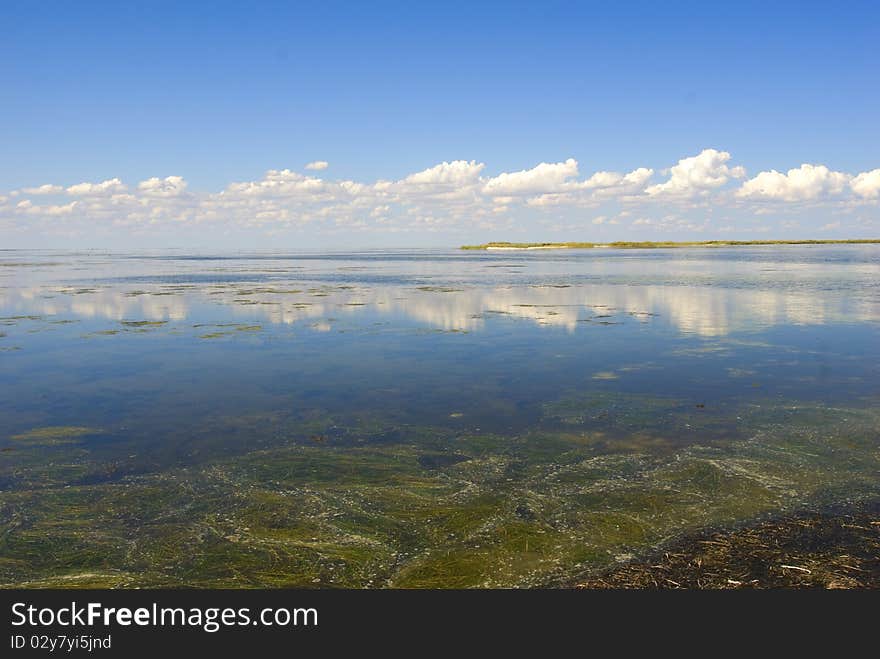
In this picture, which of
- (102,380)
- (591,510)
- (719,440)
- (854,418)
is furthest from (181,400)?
(854,418)

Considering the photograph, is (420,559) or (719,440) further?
(719,440)

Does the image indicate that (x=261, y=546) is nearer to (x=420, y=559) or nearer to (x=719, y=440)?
(x=420, y=559)

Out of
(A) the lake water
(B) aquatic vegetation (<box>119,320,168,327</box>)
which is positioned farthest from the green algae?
(B) aquatic vegetation (<box>119,320,168,327</box>)

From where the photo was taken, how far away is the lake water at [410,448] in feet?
34.6

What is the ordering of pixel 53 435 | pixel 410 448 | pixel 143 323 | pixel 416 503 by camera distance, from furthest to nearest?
pixel 143 323, pixel 53 435, pixel 410 448, pixel 416 503

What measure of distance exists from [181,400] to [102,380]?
5.75m

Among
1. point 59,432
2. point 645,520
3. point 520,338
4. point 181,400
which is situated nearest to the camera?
point 645,520

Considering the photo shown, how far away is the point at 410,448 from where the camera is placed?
15852mm

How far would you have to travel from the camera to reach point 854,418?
17.5 meters

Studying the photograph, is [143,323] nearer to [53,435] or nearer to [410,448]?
[53,435]

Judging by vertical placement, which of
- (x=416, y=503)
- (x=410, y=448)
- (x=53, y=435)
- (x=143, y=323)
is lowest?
(x=416, y=503)

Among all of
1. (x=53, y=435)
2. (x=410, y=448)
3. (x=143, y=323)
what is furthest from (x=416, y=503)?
(x=143, y=323)

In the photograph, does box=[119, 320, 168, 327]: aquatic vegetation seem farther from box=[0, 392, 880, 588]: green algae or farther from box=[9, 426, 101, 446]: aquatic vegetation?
box=[0, 392, 880, 588]: green algae

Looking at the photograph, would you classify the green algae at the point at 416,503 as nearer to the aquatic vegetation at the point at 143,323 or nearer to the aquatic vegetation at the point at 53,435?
the aquatic vegetation at the point at 53,435
